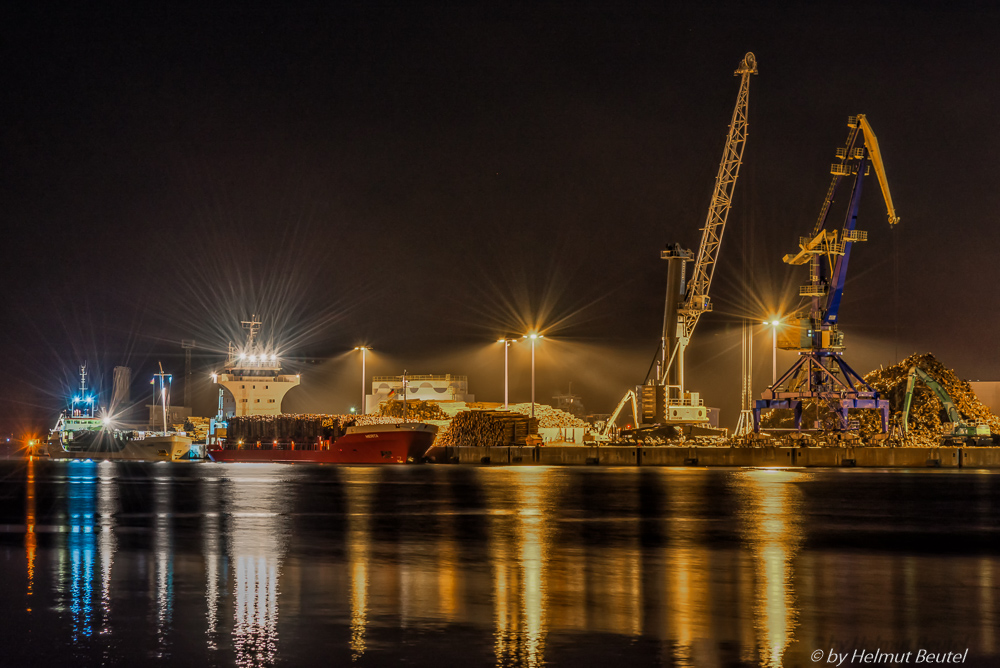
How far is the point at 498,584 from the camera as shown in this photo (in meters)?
16.3

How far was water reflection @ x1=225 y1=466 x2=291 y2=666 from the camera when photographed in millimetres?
11570

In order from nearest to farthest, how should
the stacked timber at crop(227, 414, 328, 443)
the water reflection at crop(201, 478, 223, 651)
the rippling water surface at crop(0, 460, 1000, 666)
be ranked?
the rippling water surface at crop(0, 460, 1000, 666) → the water reflection at crop(201, 478, 223, 651) → the stacked timber at crop(227, 414, 328, 443)

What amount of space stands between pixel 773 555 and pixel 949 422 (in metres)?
74.6

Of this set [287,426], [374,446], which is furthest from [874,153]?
[287,426]

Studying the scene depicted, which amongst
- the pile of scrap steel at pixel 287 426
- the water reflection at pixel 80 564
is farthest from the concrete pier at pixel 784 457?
the water reflection at pixel 80 564

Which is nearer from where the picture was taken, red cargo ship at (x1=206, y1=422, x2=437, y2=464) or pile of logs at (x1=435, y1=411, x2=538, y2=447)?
pile of logs at (x1=435, y1=411, x2=538, y2=447)

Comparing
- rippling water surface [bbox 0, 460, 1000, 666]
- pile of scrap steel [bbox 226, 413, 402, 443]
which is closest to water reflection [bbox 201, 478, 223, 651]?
rippling water surface [bbox 0, 460, 1000, 666]

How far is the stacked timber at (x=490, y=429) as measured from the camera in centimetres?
8494

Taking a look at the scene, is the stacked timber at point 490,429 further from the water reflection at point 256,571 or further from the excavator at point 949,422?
the water reflection at point 256,571

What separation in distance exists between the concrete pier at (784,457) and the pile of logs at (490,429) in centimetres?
649

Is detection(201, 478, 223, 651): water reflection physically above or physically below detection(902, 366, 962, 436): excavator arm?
below

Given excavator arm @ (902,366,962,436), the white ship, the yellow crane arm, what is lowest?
the white ship

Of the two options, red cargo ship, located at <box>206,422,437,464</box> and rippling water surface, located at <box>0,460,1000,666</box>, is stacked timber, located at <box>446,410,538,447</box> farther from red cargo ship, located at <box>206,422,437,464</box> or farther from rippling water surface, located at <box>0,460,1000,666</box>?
rippling water surface, located at <box>0,460,1000,666</box>

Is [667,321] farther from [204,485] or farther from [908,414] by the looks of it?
[204,485]
